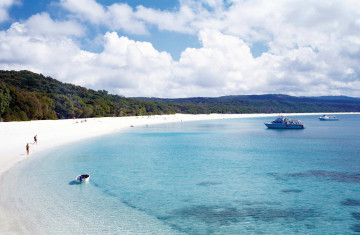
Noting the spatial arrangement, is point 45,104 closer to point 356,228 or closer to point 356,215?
point 356,215

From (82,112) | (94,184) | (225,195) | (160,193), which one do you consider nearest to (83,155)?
(94,184)

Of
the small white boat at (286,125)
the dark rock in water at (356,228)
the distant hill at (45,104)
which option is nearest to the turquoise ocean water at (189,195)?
the dark rock in water at (356,228)

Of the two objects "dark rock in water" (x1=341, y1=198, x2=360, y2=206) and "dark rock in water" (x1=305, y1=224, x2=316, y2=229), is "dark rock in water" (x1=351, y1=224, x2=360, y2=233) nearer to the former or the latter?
"dark rock in water" (x1=305, y1=224, x2=316, y2=229)

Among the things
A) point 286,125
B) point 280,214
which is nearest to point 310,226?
point 280,214

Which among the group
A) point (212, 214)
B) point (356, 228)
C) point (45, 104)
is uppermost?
point (45, 104)

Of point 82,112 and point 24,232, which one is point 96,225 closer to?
point 24,232

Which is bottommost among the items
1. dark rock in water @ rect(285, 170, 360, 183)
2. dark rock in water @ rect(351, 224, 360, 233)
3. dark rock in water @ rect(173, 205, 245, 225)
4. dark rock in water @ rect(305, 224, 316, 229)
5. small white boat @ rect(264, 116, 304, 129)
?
dark rock in water @ rect(351, 224, 360, 233)

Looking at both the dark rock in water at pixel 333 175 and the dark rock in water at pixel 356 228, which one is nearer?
the dark rock in water at pixel 356 228

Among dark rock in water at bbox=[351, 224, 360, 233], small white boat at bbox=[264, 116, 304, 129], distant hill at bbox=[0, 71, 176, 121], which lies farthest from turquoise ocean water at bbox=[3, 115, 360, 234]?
small white boat at bbox=[264, 116, 304, 129]

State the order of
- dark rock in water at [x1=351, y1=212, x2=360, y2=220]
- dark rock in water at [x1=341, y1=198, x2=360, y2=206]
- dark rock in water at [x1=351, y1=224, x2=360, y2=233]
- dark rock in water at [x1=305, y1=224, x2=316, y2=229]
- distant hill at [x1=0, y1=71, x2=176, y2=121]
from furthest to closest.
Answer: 1. distant hill at [x1=0, y1=71, x2=176, y2=121]
2. dark rock in water at [x1=341, y1=198, x2=360, y2=206]
3. dark rock in water at [x1=351, y1=212, x2=360, y2=220]
4. dark rock in water at [x1=305, y1=224, x2=316, y2=229]
5. dark rock in water at [x1=351, y1=224, x2=360, y2=233]

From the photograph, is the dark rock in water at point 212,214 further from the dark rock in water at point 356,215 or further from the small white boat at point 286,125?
the small white boat at point 286,125

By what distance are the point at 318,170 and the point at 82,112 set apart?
8205 centimetres

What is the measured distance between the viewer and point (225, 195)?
18.7 meters

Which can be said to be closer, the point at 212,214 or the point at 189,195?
the point at 212,214
